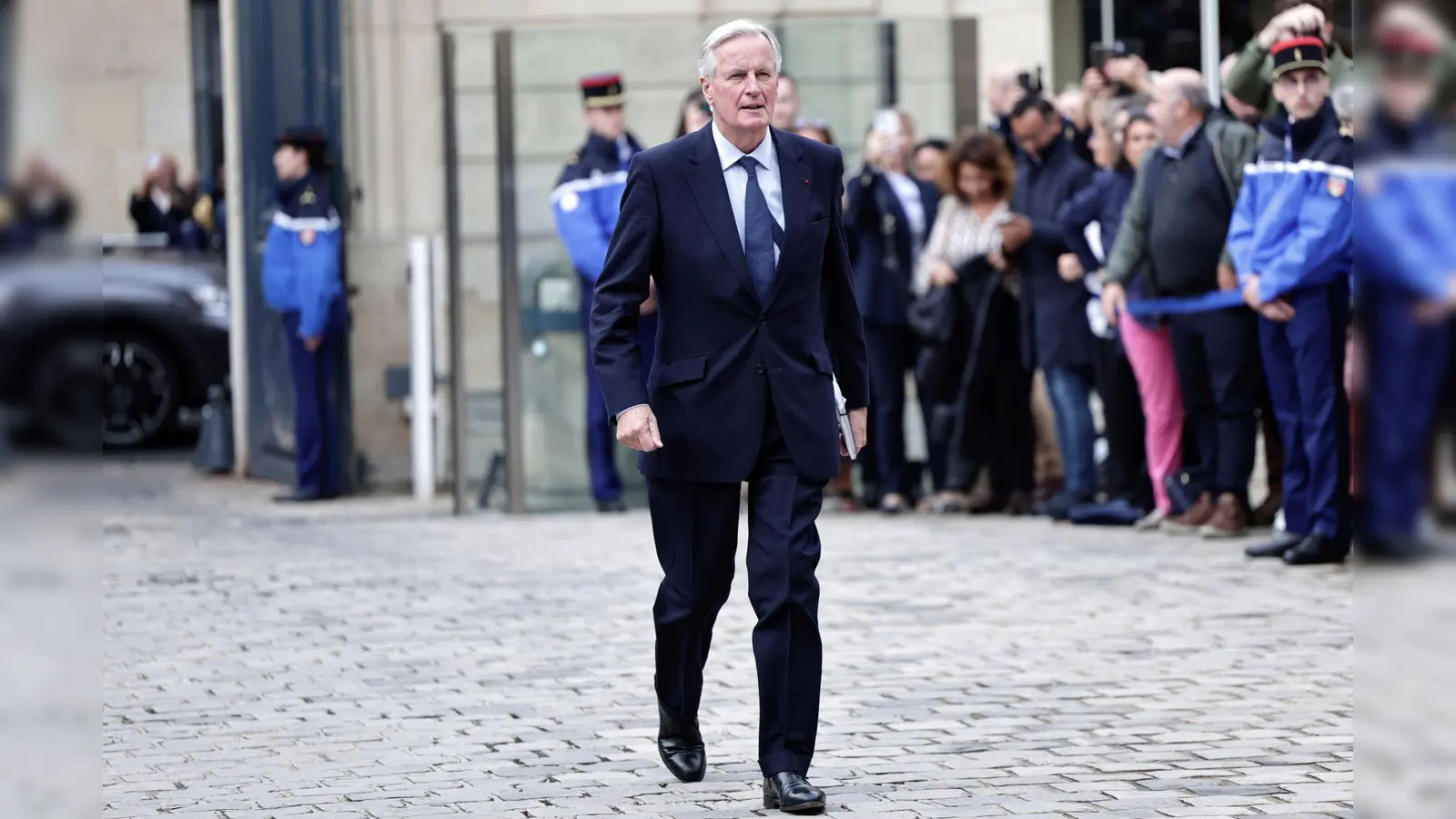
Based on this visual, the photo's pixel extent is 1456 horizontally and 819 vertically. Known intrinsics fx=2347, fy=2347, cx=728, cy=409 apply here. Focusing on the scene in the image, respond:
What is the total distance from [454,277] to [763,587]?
814cm

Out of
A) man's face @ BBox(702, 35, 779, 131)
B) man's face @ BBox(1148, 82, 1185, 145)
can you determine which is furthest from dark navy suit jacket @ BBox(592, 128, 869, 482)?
man's face @ BBox(1148, 82, 1185, 145)

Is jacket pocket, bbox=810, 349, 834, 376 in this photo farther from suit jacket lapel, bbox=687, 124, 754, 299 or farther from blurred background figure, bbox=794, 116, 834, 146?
blurred background figure, bbox=794, 116, 834, 146

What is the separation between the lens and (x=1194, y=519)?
37.3 feet

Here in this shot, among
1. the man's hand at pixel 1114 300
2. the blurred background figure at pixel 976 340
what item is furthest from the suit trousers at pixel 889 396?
the man's hand at pixel 1114 300

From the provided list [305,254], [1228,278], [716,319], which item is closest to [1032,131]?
[1228,278]

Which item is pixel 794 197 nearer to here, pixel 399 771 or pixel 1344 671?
pixel 399 771

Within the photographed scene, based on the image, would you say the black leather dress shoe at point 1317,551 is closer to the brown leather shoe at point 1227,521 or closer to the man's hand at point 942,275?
→ the brown leather shoe at point 1227,521

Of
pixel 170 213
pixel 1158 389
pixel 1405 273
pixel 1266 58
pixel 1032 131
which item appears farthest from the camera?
pixel 170 213

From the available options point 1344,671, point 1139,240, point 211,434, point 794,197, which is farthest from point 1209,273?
point 211,434

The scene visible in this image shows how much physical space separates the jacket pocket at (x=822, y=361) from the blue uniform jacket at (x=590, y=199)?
7.13 m

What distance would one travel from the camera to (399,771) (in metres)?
6.13

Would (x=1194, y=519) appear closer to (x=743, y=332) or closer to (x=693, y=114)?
(x=693, y=114)

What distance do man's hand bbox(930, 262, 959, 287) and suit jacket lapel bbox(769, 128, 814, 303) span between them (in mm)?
6845

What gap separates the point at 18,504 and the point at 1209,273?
9396 millimetres
